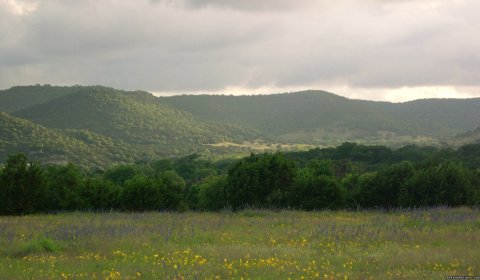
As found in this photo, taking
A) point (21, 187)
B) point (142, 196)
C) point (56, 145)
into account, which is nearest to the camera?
point (21, 187)

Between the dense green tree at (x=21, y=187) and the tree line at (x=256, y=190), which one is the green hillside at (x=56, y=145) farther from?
the dense green tree at (x=21, y=187)

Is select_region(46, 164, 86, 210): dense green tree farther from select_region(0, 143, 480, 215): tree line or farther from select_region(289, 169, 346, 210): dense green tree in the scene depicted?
select_region(289, 169, 346, 210): dense green tree

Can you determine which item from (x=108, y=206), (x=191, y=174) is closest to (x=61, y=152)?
(x=191, y=174)

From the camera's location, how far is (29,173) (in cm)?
2873

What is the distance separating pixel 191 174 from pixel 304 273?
102m

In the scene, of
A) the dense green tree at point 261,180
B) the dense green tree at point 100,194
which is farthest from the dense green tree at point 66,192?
the dense green tree at point 261,180

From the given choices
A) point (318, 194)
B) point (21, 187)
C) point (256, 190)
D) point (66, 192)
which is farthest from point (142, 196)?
point (318, 194)

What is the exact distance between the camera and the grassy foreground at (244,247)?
38.5 feet

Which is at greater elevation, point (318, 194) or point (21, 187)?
point (21, 187)

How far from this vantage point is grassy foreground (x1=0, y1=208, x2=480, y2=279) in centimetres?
1173

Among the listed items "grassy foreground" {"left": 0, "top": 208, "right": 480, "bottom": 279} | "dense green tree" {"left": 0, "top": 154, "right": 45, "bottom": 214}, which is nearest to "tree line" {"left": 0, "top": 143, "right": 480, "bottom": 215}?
"dense green tree" {"left": 0, "top": 154, "right": 45, "bottom": 214}

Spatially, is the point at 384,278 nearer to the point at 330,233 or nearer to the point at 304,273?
the point at 304,273

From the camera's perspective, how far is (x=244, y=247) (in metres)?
14.9

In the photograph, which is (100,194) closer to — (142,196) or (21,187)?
(142,196)
